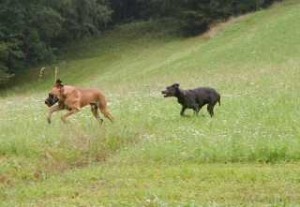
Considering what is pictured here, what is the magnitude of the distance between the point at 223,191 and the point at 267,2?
172 feet

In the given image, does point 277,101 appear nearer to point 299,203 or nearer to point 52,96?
point 52,96

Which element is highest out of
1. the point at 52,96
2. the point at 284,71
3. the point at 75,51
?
the point at 52,96

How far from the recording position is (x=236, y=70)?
3681 cm

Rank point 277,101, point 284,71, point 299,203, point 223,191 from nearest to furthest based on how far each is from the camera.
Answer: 1. point 299,203
2. point 223,191
3. point 277,101
4. point 284,71

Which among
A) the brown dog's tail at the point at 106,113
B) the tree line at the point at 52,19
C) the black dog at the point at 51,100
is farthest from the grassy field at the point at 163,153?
the tree line at the point at 52,19

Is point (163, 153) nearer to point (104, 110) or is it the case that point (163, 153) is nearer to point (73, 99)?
point (73, 99)

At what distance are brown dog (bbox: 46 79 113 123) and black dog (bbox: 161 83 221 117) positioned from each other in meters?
2.19

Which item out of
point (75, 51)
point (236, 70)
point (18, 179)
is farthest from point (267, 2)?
point (18, 179)

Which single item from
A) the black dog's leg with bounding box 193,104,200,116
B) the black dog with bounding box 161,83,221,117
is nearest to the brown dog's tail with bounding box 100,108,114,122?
the black dog with bounding box 161,83,221,117

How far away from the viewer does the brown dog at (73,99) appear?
1803 cm

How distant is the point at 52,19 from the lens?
2352 inches

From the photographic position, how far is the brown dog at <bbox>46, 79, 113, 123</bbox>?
18.0m

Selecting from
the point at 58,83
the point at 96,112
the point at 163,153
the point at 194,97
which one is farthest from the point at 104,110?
the point at 163,153

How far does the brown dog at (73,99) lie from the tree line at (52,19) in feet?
118
